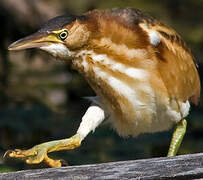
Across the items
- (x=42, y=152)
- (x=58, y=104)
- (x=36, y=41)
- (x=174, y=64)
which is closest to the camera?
(x=36, y=41)

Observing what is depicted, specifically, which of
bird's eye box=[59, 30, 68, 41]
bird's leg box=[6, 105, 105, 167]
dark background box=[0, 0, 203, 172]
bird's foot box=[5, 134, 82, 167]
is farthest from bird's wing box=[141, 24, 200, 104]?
dark background box=[0, 0, 203, 172]

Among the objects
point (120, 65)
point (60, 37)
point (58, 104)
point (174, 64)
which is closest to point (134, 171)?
point (60, 37)

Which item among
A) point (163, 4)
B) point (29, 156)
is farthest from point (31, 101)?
point (29, 156)

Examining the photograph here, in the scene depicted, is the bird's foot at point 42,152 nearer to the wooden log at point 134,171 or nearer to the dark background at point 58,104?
the dark background at point 58,104

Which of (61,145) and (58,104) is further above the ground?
(61,145)

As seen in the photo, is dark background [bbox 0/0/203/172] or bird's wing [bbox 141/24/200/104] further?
dark background [bbox 0/0/203/172]

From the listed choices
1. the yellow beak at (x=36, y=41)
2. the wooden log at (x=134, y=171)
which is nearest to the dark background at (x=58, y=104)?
the yellow beak at (x=36, y=41)

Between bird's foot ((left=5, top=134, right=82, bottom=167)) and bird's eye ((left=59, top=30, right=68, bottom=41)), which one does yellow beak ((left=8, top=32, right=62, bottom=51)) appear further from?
bird's foot ((left=5, top=134, right=82, bottom=167))

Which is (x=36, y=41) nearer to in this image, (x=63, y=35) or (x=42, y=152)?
(x=63, y=35)
